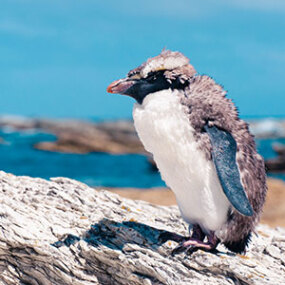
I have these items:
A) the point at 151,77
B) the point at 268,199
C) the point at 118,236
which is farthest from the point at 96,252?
the point at 268,199

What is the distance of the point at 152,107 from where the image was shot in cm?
449

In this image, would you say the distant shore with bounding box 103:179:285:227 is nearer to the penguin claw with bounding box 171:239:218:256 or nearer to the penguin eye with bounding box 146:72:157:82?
the penguin claw with bounding box 171:239:218:256

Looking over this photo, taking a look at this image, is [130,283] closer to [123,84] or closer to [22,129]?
[123,84]

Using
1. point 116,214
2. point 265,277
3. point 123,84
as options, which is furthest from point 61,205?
point 265,277

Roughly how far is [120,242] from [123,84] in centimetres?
189

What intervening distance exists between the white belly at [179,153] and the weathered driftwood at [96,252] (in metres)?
0.70

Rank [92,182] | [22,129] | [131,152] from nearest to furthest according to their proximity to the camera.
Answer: [92,182]
[131,152]
[22,129]

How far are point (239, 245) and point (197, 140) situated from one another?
1490mm

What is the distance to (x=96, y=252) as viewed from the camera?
5262 mm

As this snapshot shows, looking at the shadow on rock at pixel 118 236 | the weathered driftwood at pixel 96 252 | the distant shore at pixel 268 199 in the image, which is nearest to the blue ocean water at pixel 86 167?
the distant shore at pixel 268 199

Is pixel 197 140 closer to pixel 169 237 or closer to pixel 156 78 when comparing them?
pixel 156 78

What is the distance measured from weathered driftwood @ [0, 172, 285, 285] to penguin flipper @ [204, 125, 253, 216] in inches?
36.8

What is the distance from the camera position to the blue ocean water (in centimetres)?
2460

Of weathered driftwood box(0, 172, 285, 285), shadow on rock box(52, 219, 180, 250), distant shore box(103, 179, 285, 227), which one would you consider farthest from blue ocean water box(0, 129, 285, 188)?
shadow on rock box(52, 219, 180, 250)
